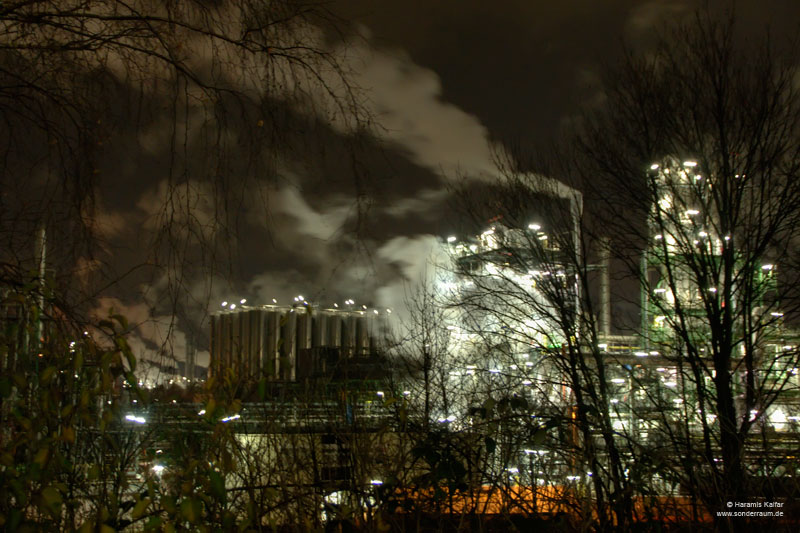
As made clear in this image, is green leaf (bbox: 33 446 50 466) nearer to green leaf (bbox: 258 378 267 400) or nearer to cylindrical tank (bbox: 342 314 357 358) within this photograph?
green leaf (bbox: 258 378 267 400)

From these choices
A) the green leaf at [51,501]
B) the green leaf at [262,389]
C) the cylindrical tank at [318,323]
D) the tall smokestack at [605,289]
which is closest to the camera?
the green leaf at [51,501]

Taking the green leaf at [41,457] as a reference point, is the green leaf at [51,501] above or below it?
below

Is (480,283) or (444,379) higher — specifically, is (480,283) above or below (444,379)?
above

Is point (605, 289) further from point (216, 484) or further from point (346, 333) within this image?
point (216, 484)

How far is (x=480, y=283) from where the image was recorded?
29.3ft

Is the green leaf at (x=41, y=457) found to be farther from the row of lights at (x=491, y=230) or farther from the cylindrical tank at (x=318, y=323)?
the row of lights at (x=491, y=230)

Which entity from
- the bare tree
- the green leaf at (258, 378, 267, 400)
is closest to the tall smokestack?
the bare tree

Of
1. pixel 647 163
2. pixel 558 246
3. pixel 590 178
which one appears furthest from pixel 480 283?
pixel 647 163

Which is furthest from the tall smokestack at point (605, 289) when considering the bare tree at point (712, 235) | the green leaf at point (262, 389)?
the green leaf at point (262, 389)

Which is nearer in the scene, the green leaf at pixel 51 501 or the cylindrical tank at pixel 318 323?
the green leaf at pixel 51 501

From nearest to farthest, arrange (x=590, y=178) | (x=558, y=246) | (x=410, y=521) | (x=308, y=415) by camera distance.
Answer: (x=410, y=521) → (x=308, y=415) → (x=590, y=178) → (x=558, y=246)

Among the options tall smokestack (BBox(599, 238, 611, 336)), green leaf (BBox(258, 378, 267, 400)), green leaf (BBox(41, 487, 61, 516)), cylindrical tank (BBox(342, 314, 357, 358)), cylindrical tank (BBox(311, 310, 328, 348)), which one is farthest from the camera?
tall smokestack (BBox(599, 238, 611, 336))

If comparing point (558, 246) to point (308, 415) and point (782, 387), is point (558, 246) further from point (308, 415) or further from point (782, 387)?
point (308, 415)

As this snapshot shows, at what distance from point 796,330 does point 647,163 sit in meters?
2.27
